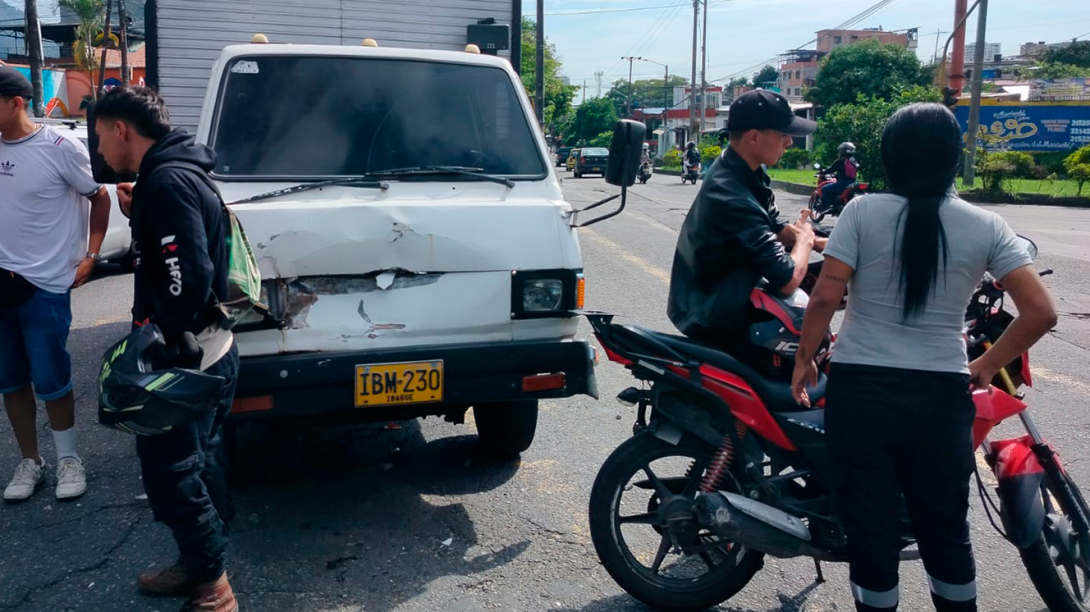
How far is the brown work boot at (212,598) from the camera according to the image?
3309mm

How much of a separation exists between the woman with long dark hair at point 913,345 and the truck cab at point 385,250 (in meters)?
1.59

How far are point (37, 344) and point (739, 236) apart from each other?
323cm

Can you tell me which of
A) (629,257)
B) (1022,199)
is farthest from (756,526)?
(1022,199)

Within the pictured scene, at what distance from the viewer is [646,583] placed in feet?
10.9

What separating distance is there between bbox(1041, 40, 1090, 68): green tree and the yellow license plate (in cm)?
7756

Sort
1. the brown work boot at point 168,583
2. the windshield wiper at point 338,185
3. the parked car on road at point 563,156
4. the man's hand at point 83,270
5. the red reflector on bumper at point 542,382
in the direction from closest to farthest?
the brown work boot at point 168,583 < the red reflector on bumper at point 542,382 < the windshield wiper at point 338,185 < the man's hand at point 83,270 < the parked car on road at point 563,156

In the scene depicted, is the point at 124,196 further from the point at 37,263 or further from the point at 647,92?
the point at 647,92

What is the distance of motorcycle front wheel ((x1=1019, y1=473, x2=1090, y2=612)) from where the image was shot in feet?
10.4

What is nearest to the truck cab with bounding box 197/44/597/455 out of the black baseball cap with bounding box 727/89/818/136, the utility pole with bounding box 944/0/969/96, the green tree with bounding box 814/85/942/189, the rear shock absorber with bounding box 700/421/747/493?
the rear shock absorber with bounding box 700/421/747/493

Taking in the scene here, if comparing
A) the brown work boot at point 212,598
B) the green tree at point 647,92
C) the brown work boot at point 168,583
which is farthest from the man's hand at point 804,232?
the green tree at point 647,92

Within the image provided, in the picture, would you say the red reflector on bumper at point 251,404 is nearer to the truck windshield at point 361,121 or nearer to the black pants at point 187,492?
the black pants at point 187,492

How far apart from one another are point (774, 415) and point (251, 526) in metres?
2.35

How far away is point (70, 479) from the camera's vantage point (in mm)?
4488

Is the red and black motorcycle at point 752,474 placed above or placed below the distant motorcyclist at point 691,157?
below
